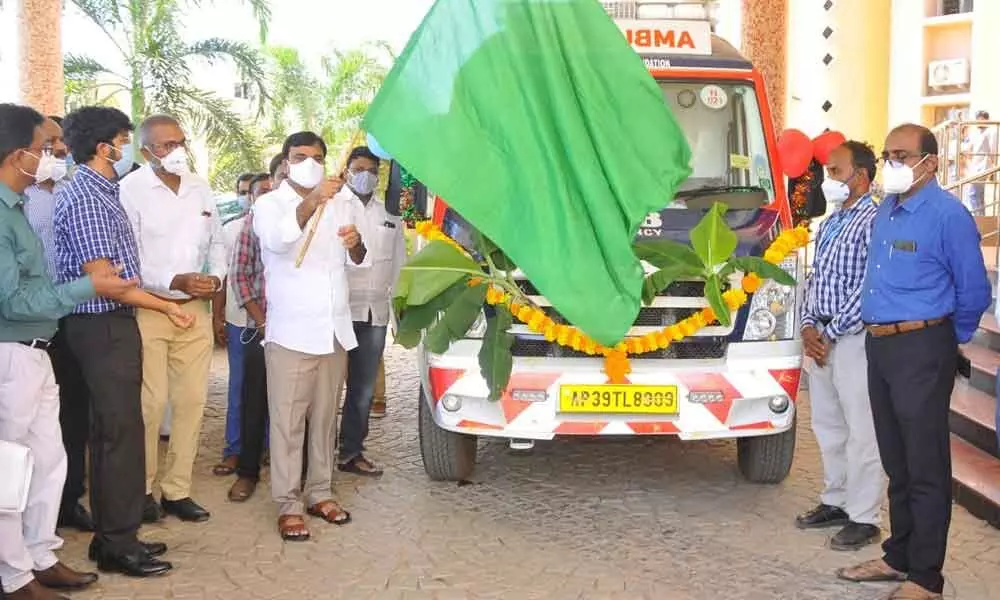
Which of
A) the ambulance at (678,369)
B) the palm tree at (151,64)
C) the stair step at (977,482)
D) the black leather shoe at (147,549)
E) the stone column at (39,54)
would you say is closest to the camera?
the black leather shoe at (147,549)

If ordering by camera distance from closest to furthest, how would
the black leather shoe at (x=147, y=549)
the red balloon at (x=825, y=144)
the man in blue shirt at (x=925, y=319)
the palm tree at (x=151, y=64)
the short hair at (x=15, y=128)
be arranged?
the short hair at (x=15, y=128), the man in blue shirt at (x=925, y=319), the black leather shoe at (x=147, y=549), the red balloon at (x=825, y=144), the palm tree at (x=151, y=64)

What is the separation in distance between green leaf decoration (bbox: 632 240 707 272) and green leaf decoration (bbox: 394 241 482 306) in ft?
2.91

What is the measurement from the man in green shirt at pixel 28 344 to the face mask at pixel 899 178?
3.36 meters

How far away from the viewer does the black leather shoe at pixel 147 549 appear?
17.6 feet

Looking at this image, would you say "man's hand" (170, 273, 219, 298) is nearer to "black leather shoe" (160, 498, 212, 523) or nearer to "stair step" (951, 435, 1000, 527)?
"black leather shoe" (160, 498, 212, 523)

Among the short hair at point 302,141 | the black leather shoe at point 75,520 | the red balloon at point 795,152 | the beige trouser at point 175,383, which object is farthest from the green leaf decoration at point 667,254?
the black leather shoe at point 75,520

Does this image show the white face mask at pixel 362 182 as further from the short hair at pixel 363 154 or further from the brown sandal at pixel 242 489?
the brown sandal at pixel 242 489

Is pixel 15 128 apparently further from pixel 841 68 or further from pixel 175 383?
pixel 841 68

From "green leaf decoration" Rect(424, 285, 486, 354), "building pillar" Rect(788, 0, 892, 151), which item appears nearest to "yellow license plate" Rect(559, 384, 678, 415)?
"green leaf decoration" Rect(424, 285, 486, 354)

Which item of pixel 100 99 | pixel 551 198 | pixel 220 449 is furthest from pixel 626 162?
pixel 100 99

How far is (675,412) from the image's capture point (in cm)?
591

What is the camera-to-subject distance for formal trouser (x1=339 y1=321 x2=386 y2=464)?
7.13m

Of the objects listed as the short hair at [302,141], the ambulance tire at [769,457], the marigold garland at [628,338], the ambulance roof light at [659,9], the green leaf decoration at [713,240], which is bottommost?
the ambulance tire at [769,457]

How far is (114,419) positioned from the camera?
515 centimetres
